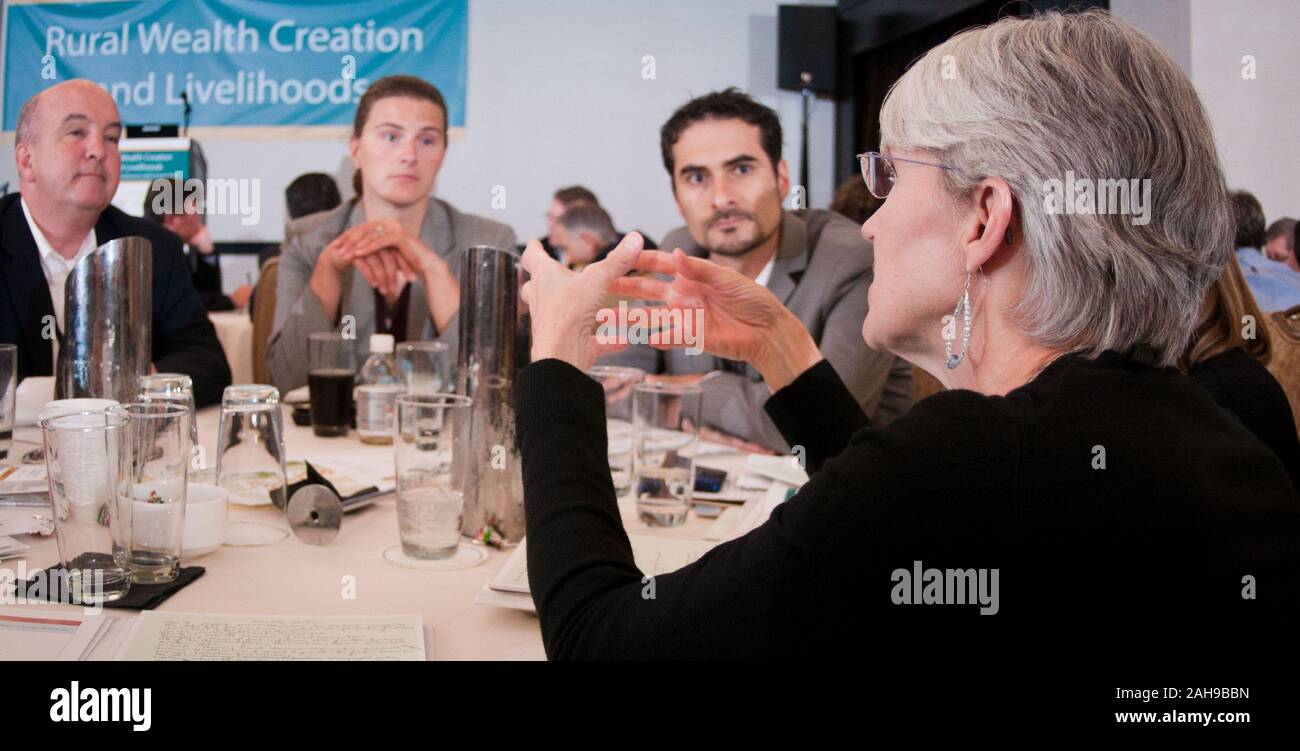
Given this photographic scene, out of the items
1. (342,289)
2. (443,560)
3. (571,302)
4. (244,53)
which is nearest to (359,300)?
(342,289)

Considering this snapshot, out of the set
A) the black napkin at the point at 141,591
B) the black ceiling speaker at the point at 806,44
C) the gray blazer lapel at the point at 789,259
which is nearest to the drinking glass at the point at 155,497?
the black napkin at the point at 141,591

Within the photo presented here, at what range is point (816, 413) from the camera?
1.29 m

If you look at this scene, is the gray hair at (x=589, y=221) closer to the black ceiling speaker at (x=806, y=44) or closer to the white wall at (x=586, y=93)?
the white wall at (x=586, y=93)

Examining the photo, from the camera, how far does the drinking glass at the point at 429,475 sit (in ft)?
3.63

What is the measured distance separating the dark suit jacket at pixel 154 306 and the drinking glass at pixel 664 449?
3.39ft

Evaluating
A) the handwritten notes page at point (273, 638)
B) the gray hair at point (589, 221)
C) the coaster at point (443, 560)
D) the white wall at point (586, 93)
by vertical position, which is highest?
the white wall at point (586, 93)

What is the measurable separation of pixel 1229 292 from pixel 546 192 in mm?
4965

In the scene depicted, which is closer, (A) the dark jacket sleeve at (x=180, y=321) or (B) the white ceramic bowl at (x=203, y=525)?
(B) the white ceramic bowl at (x=203, y=525)

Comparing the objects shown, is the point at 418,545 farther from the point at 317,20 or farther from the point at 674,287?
the point at 317,20

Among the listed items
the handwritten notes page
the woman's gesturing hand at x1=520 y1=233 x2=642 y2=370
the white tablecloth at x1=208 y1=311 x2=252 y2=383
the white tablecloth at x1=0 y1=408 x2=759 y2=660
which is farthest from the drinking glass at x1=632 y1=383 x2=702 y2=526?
the white tablecloth at x1=208 y1=311 x2=252 y2=383

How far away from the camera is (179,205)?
1.75m

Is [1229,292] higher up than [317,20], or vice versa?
[317,20]

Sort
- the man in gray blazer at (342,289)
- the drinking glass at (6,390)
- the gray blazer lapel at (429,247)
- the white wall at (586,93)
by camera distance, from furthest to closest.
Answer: the white wall at (586,93)
the gray blazer lapel at (429,247)
the man in gray blazer at (342,289)
the drinking glass at (6,390)
